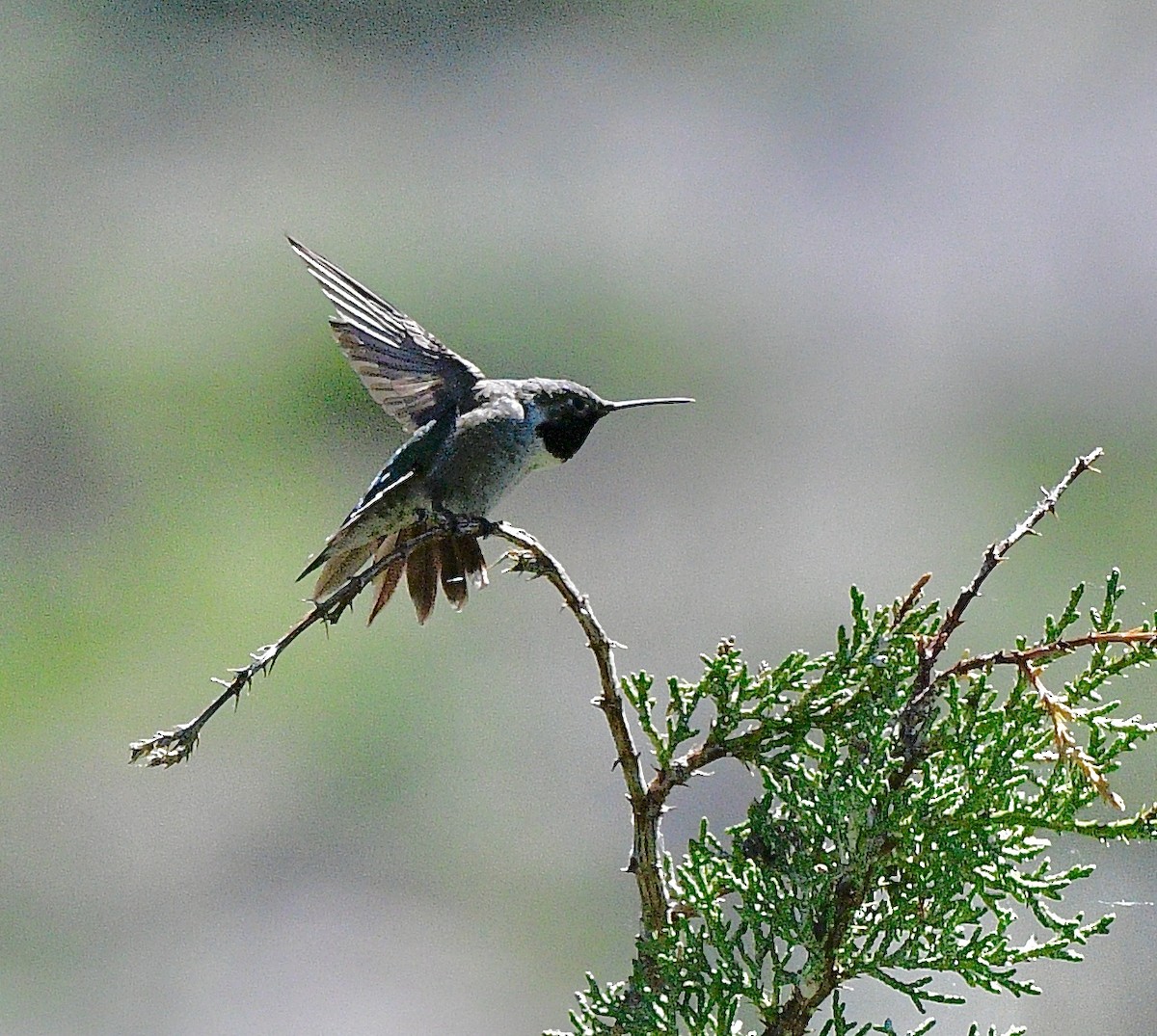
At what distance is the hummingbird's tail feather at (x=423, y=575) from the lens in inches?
32.7

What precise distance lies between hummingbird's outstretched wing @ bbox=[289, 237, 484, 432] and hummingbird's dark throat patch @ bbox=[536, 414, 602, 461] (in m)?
0.08

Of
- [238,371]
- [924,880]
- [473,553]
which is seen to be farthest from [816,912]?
[238,371]

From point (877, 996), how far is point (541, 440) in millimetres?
1074

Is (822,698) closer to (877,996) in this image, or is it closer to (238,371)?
(877,996)

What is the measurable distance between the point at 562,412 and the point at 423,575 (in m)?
0.20

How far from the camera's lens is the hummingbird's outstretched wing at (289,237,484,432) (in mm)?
1007

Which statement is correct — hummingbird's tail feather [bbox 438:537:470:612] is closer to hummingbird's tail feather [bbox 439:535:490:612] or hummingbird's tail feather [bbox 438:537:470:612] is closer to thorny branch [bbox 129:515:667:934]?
hummingbird's tail feather [bbox 439:535:490:612]

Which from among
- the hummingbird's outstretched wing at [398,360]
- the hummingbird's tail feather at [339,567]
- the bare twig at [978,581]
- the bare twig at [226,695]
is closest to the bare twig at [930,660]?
the bare twig at [978,581]

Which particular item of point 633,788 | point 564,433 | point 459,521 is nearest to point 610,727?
point 633,788

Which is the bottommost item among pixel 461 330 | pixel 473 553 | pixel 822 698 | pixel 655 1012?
pixel 655 1012

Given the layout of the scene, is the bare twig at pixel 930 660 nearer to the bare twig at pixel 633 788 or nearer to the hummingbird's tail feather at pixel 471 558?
the bare twig at pixel 633 788

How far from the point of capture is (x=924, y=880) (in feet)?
1.90

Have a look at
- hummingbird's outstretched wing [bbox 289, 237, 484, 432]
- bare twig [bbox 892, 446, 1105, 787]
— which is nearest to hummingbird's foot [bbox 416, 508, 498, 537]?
hummingbird's outstretched wing [bbox 289, 237, 484, 432]

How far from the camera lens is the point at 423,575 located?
85 centimetres
